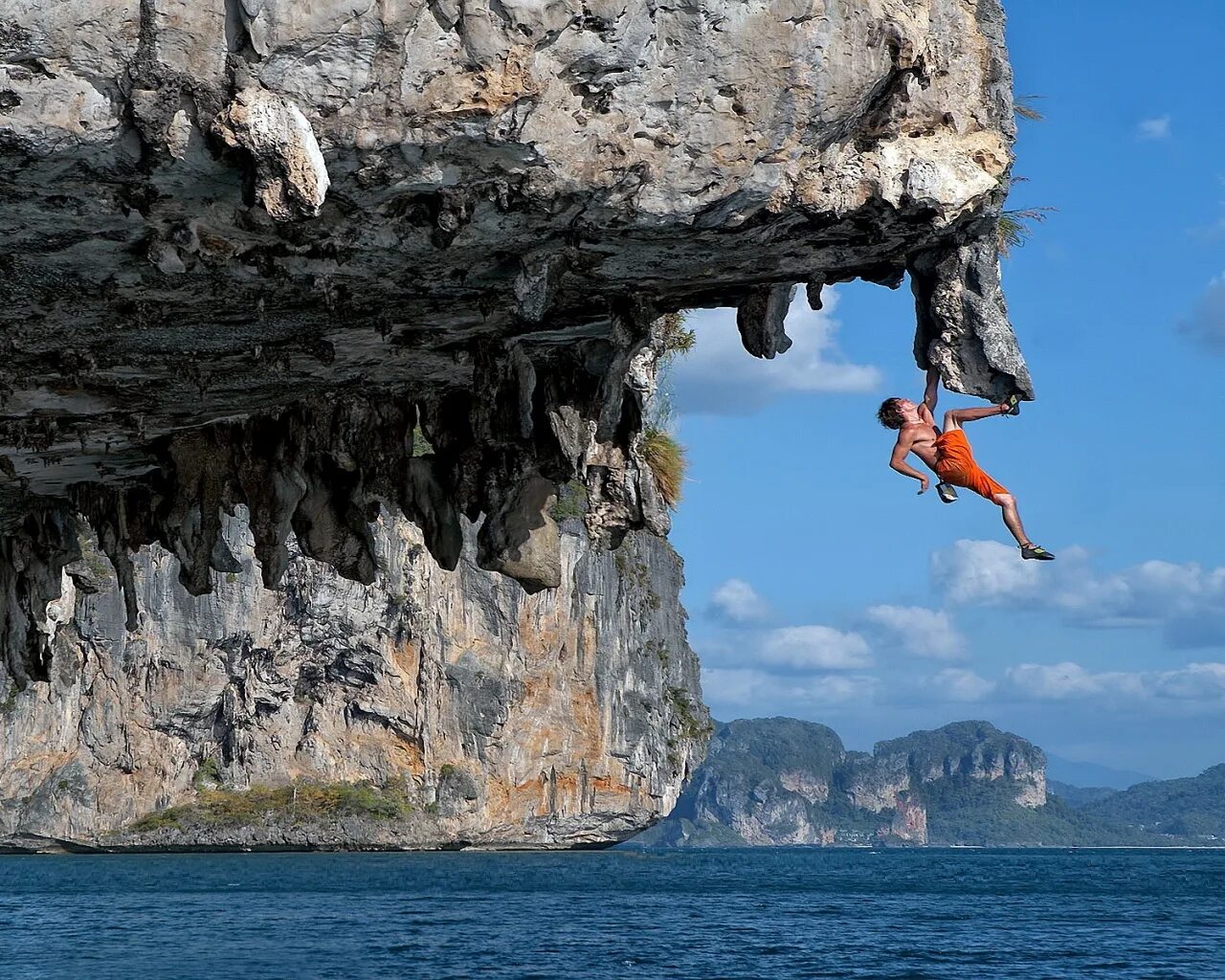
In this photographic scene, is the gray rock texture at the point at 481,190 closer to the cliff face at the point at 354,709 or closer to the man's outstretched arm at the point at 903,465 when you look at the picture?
the man's outstretched arm at the point at 903,465

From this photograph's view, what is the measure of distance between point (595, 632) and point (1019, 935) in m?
55.2

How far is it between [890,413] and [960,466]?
1.61ft

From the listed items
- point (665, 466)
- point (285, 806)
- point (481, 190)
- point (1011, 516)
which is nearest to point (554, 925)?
point (665, 466)

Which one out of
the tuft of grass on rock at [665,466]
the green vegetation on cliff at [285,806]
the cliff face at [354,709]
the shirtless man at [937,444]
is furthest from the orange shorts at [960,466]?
the green vegetation on cliff at [285,806]

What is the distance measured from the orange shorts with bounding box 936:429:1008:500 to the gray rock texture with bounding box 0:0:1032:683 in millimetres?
380

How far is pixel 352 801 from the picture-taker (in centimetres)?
9006

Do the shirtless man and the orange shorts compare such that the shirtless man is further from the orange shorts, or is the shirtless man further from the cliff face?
the cliff face

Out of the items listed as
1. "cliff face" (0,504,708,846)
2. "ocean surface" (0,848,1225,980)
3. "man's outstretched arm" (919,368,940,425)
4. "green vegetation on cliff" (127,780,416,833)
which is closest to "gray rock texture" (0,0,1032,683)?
"man's outstretched arm" (919,368,940,425)

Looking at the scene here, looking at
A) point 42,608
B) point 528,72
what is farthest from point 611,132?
point 42,608

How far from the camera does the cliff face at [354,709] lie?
278 ft

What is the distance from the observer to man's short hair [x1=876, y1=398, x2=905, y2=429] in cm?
908

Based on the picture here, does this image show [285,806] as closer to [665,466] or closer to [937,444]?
[665,466]

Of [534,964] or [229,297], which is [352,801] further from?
[229,297]

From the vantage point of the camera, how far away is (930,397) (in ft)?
29.5
